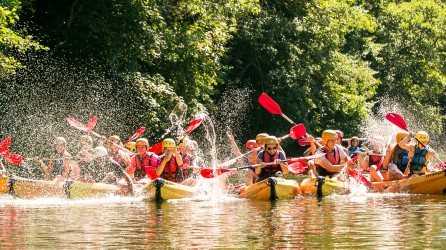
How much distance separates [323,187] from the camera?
58.0ft

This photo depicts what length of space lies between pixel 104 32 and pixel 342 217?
13.5m

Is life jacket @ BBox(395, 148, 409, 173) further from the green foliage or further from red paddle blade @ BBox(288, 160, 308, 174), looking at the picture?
the green foliage

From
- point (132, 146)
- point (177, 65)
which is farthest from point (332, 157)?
point (177, 65)

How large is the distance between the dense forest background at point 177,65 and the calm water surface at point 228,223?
6.97 meters

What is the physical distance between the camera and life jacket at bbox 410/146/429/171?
18297mm

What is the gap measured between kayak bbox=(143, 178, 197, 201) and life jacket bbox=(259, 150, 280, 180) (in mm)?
1389

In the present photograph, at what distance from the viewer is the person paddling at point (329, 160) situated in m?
18.1

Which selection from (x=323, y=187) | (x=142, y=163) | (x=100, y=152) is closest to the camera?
(x=323, y=187)

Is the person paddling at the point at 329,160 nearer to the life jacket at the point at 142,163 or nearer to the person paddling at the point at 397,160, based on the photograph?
the person paddling at the point at 397,160

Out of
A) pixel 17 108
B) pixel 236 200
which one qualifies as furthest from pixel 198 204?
pixel 17 108

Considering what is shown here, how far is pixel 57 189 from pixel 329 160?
4.86 metres

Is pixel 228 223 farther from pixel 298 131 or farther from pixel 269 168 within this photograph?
pixel 298 131

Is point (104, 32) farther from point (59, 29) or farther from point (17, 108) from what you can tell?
point (17, 108)

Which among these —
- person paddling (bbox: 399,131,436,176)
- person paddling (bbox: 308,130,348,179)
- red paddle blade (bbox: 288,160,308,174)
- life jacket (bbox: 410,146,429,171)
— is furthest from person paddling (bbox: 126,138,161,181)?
life jacket (bbox: 410,146,429,171)
